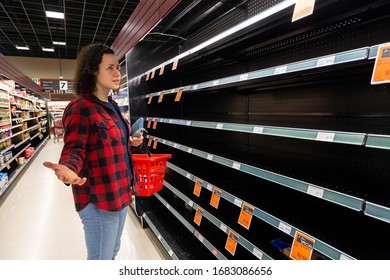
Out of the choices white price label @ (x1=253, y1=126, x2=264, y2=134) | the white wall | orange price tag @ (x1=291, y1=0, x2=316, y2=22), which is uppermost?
the white wall

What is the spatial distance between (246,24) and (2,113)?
5.30m

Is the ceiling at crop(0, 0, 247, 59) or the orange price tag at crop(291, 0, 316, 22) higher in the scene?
the ceiling at crop(0, 0, 247, 59)

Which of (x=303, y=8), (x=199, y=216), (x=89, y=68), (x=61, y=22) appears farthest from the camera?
(x=61, y=22)

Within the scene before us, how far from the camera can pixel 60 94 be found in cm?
1858

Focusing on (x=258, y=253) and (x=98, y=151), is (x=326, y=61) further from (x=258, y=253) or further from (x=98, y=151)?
(x=98, y=151)

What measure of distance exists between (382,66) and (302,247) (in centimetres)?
78

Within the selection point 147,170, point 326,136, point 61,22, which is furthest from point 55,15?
point 326,136

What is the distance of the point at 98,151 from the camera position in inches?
52.9

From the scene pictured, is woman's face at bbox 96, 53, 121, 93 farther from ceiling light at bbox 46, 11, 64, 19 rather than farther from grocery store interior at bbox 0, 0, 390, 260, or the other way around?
ceiling light at bbox 46, 11, 64, 19

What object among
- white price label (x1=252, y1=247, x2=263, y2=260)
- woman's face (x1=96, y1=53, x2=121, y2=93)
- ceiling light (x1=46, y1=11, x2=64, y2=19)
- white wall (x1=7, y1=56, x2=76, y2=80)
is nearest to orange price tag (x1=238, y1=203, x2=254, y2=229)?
white price label (x1=252, y1=247, x2=263, y2=260)

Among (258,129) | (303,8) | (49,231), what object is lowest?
(49,231)

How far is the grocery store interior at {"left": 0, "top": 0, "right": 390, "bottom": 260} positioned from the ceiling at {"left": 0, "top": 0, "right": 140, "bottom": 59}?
18.5ft

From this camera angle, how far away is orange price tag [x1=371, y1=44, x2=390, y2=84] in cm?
77

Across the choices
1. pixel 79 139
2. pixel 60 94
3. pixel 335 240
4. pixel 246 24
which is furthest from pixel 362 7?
pixel 60 94
